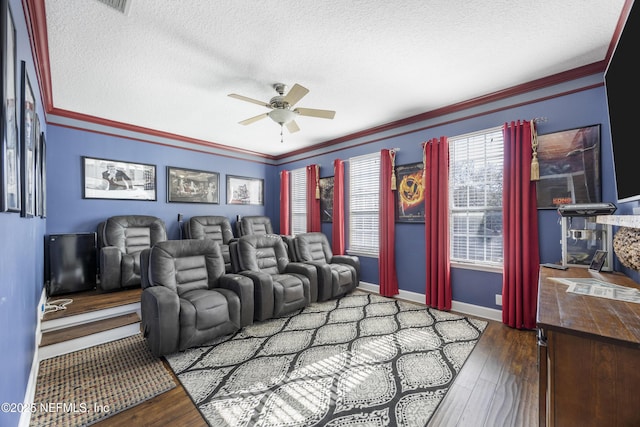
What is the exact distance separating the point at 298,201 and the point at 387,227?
243 centimetres

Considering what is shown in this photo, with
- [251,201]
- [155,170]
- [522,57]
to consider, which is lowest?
[251,201]

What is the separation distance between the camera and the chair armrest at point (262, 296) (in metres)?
3.05

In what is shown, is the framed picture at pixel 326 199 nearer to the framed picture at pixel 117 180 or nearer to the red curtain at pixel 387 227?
the red curtain at pixel 387 227

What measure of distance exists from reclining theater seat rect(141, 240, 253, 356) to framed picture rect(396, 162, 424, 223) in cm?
249

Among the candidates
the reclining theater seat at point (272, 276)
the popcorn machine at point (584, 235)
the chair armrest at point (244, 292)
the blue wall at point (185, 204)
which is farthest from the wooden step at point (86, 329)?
the popcorn machine at point (584, 235)

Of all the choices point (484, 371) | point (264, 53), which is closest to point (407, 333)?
point (484, 371)

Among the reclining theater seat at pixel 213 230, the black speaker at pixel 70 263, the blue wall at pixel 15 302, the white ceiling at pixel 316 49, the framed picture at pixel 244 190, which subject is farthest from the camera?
the framed picture at pixel 244 190

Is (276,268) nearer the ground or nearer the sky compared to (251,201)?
nearer the ground

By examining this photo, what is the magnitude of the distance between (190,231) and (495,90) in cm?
496

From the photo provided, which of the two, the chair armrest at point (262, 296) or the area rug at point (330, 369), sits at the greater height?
the chair armrest at point (262, 296)

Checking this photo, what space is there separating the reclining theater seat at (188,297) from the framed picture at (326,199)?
252cm

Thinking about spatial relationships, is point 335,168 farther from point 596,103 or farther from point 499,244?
point 596,103

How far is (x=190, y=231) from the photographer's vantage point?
185 inches

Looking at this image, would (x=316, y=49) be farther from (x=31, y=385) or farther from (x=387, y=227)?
(x=31, y=385)
